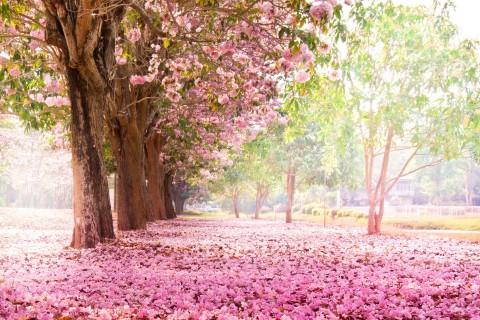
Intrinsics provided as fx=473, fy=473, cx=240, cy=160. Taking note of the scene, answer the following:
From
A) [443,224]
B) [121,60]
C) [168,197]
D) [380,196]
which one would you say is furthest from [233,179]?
[121,60]

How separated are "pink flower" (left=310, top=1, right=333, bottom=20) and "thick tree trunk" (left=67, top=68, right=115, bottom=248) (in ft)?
20.8

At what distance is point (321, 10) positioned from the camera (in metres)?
6.55

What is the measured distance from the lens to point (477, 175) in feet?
221

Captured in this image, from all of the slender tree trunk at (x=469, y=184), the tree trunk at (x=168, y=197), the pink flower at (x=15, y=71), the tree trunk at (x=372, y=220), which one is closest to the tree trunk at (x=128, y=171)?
the pink flower at (x=15, y=71)

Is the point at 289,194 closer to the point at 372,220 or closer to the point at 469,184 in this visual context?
the point at 372,220

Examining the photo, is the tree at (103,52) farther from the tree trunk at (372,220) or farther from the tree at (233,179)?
the tree at (233,179)

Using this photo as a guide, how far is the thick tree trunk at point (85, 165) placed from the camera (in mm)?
10844

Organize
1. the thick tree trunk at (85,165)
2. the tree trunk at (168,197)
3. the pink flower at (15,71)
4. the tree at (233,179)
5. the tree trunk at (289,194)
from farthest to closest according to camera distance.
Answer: the tree at (233,179) < the tree trunk at (289,194) < the tree trunk at (168,197) < the pink flower at (15,71) < the thick tree trunk at (85,165)

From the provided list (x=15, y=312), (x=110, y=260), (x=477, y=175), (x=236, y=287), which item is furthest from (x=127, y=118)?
(x=477, y=175)

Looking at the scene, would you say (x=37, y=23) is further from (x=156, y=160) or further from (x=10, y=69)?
(x=156, y=160)

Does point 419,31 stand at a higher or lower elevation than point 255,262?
higher

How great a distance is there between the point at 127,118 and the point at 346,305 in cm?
1235

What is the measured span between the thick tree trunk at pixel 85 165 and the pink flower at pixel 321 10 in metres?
6.33

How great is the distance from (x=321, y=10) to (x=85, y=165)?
6712mm
